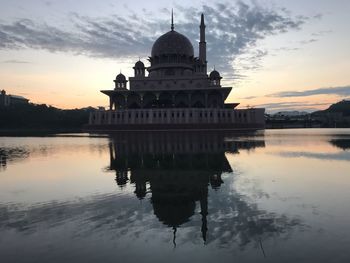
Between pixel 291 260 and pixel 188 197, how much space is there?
17.3 feet

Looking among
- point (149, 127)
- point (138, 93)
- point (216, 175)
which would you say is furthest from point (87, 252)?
point (138, 93)

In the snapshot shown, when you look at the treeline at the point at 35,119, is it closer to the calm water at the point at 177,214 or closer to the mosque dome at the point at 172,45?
the mosque dome at the point at 172,45

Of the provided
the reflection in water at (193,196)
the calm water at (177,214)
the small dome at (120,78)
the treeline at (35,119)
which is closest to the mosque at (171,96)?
the small dome at (120,78)

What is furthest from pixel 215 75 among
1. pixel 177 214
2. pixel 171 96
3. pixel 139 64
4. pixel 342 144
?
pixel 177 214

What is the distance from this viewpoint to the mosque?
68.8 m

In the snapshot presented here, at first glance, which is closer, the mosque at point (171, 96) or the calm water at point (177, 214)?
the calm water at point (177, 214)

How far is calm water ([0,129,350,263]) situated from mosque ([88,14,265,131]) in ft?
168

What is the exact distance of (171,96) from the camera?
7712 cm

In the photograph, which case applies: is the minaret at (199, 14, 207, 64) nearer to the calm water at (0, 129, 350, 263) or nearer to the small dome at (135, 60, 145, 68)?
the small dome at (135, 60, 145, 68)

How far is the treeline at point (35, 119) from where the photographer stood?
94.9 metres

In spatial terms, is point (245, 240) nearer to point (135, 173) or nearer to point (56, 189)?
point (56, 189)

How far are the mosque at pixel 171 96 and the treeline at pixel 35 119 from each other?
2686 cm

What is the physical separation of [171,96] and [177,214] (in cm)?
6859

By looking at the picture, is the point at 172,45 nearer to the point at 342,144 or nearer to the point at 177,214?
the point at 342,144
